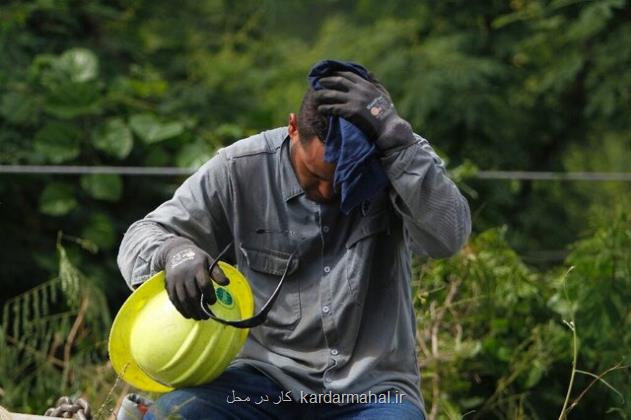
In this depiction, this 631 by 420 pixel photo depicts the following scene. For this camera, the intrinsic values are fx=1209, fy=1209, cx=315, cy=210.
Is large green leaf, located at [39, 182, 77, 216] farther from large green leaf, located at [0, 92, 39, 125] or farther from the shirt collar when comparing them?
the shirt collar

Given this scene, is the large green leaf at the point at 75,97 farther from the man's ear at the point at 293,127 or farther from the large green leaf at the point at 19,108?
the man's ear at the point at 293,127

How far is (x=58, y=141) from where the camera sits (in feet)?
24.9

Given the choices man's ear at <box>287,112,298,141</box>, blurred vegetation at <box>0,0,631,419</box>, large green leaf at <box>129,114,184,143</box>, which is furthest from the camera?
large green leaf at <box>129,114,184,143</box>

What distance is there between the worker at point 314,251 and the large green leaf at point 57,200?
3.88 m

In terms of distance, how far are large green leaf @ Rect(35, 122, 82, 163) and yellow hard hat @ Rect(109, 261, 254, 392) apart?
13.8 feet

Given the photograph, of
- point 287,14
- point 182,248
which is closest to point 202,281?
point 182,248

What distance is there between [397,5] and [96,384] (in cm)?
474

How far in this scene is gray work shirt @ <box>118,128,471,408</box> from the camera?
3582 mm

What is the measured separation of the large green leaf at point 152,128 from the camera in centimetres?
772

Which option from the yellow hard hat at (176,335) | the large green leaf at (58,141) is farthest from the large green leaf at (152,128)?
the yellow hard hat at (176,335)

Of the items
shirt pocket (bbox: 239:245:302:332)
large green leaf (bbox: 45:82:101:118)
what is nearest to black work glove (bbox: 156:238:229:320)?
shirt pocket (bbox: 239:245:302:332)

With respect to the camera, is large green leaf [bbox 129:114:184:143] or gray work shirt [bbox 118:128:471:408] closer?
gray work shirt [bbox 118:128:471:408]

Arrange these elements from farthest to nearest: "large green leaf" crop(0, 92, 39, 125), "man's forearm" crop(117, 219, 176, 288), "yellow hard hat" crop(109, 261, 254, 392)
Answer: "large green leaf" crop(0, 92, 39, 125) < "man's forearm" crop(117, 219, 176, 288) < "yellow hard hat" crop(109, 261, 254, 392)

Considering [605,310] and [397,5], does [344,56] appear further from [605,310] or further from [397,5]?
[605,310]
